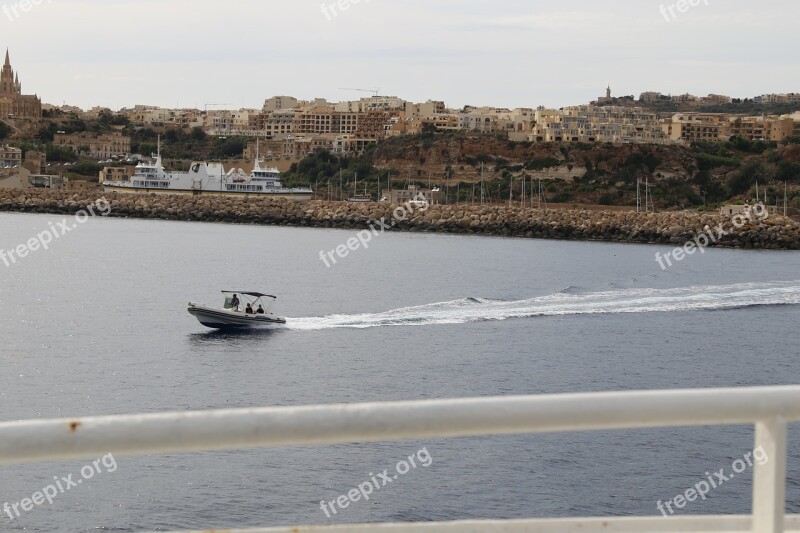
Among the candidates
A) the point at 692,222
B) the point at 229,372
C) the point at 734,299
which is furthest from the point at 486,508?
the point at 692,222

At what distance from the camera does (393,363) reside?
24.6 meters

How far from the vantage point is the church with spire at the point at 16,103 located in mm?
178875

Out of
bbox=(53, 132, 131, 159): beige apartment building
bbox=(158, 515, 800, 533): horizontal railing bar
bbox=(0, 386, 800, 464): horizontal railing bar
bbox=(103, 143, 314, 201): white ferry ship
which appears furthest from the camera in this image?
bbox=(53, 132, 131, 159): beige apartment building

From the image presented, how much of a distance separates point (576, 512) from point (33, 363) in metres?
15.1

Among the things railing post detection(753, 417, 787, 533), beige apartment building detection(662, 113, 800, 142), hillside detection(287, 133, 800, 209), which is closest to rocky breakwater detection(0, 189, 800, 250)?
hillside detection(287, 133, 800, 209)

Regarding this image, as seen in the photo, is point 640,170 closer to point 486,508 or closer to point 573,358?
point 573,358

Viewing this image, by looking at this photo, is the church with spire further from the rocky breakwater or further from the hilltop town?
the rocky breakwater

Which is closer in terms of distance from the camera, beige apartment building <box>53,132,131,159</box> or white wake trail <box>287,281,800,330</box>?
white wake trail <box>287,281,800,330</box>

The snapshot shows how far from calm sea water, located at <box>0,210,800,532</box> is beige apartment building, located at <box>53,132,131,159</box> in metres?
106

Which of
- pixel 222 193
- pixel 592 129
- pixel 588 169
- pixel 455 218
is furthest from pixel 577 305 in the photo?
pixel 592 129

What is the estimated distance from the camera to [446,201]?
103562mm

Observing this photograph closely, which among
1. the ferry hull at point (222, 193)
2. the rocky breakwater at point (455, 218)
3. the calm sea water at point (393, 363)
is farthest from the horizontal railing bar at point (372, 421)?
the ferry hull at point (222, 193)

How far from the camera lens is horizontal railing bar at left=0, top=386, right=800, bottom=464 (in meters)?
1.93

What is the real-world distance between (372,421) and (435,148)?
11327 centimetres
